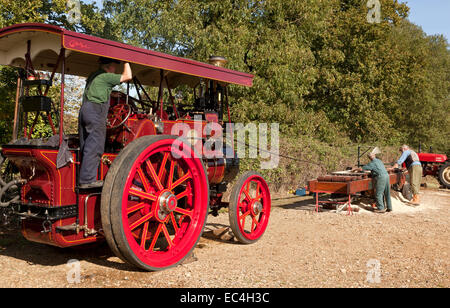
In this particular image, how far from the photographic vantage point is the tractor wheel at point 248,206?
5582 millimetres

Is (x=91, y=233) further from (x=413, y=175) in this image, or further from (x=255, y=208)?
(x=413, y=175)

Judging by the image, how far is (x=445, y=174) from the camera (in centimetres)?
1391

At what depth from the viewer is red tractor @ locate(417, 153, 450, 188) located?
13875mm

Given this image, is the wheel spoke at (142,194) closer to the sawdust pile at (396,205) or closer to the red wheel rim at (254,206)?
the red wheel rim at (254,206)

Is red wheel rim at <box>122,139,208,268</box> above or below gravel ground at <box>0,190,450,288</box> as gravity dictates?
above

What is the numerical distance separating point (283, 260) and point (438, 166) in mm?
11230

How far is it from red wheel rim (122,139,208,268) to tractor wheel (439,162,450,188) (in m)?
11.6

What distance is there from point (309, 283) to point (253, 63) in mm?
10913

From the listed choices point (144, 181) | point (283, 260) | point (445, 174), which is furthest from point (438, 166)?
point (144, 181)

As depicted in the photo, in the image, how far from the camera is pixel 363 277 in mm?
4406

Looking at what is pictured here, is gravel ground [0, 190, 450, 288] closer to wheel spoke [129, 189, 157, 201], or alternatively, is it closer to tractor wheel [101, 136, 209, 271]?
tractor wheel [101, 136, 209, 271]

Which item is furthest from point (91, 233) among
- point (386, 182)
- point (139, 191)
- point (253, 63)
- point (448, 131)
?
point (448, 131)

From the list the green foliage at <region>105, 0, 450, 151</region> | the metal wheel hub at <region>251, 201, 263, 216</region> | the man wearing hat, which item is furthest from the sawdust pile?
the green foliage at <region>105, 0, 450, 151</region>

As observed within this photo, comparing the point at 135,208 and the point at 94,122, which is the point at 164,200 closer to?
the point at 135,208
